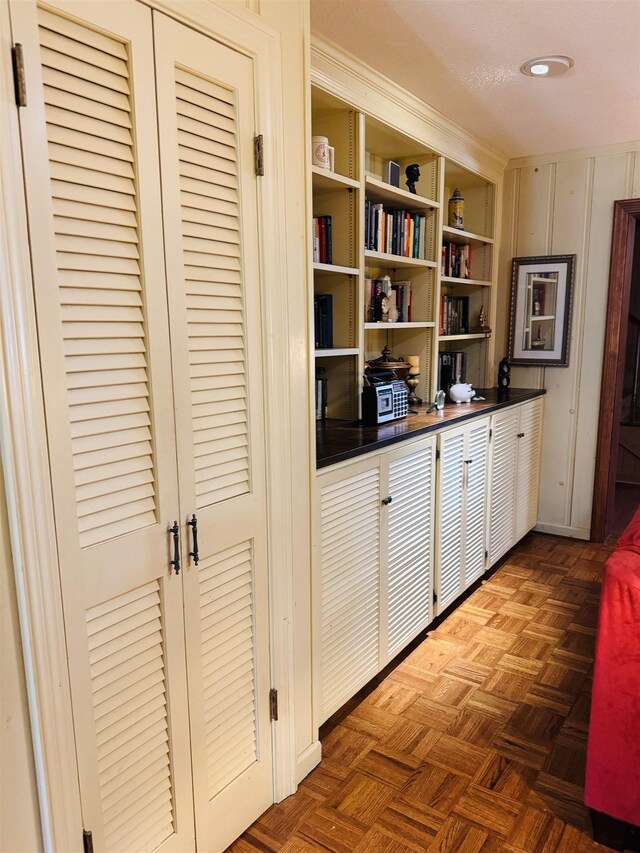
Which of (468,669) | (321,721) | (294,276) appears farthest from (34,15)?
(468,669)

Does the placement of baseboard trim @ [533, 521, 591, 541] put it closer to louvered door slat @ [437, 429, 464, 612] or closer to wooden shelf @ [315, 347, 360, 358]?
louvered door slat @ [437, 429, 464, 612]

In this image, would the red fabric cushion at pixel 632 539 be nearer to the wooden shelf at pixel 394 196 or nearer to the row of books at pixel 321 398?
the row of books at pixel 321 398

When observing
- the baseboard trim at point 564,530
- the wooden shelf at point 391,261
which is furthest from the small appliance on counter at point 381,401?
the baseboard trim at point 564,530

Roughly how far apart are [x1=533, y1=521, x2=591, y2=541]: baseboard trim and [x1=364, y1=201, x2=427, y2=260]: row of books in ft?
6.72

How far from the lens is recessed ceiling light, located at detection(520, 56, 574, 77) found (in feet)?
7.56

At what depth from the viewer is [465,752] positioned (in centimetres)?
205

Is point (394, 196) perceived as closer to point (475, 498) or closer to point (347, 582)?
point (475, 498)

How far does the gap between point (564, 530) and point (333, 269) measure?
2581mm

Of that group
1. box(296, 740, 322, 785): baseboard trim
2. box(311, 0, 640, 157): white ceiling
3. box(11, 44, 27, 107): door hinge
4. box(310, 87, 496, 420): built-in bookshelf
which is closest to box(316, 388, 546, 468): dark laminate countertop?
box(310, 87, 496, 420): built-in bookshelf

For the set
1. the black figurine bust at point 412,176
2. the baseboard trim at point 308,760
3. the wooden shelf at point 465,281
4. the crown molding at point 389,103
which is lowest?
the baseboard trim at point 308,760

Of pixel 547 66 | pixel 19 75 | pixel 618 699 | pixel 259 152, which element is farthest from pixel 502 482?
pixel 19 75

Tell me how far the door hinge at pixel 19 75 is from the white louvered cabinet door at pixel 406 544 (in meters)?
1.55

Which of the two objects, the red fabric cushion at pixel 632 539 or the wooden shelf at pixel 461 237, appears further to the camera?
the wooden shelf at pixel 461 237

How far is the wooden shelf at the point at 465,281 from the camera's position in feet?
10.9
